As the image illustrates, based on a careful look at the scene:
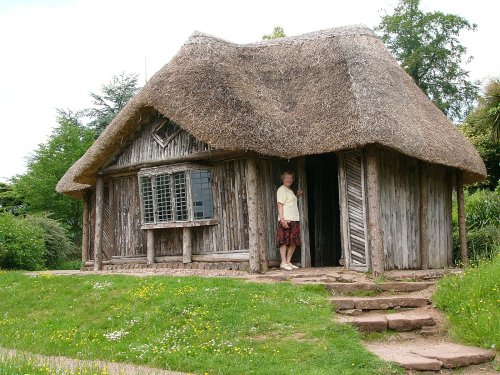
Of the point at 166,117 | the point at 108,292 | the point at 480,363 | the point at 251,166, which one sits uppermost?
the point at 166,117

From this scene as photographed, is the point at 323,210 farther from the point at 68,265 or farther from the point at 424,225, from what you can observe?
the point at 68,265

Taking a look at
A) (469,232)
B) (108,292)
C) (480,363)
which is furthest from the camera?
(469,232)

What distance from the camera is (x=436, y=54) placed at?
3516 cm

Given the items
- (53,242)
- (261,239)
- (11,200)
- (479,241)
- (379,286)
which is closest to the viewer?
(379,286)

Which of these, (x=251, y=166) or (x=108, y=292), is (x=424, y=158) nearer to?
(x=251, y=166)

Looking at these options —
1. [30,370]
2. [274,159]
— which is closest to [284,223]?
[274,159]

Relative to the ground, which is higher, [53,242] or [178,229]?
[178,229]

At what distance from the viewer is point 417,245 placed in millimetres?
14367

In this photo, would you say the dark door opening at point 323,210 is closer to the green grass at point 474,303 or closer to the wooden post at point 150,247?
the wooden post at point 150,247

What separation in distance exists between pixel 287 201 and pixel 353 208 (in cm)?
139

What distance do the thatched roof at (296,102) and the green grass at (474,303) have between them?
289 centimetres

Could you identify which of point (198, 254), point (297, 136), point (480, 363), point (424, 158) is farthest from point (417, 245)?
point (480, 363)

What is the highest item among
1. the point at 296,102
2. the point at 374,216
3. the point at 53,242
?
the point at 296,102

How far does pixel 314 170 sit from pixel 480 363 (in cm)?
807
